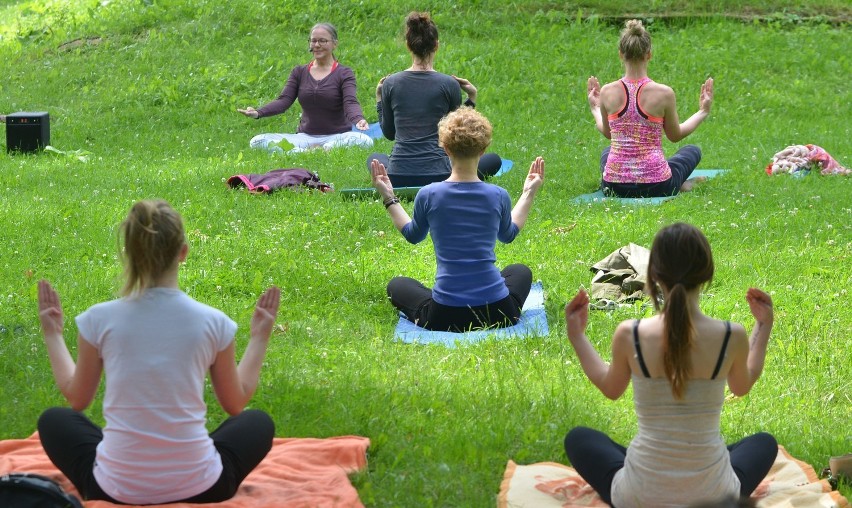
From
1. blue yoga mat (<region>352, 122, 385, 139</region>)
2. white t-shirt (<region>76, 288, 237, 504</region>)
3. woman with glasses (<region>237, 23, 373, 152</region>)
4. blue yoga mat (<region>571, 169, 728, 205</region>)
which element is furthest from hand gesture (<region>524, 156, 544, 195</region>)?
blue yoga mat (<region>352, 122, 385, 139</region>)

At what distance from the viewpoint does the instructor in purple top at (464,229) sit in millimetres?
6773

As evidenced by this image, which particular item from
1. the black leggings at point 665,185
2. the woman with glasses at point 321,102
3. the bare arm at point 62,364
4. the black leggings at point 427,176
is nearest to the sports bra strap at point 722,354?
the bare arm at point 62,364

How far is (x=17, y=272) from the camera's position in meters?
7.69

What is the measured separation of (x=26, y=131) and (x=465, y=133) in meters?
8.09

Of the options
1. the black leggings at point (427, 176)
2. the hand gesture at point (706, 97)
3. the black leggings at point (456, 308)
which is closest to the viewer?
the black leggings at point (456, 308)

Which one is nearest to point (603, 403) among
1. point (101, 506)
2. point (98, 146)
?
point (101, 506)

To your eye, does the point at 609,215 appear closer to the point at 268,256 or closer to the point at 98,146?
the point at 268,256

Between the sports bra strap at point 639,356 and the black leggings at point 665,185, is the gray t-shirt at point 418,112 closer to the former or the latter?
the black leggings at point 665,185

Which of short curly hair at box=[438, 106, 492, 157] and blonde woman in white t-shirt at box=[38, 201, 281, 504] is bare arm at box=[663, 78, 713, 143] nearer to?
short curly hair at box=[438, 106, 492, 157]

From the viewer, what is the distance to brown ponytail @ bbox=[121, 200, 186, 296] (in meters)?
3.95

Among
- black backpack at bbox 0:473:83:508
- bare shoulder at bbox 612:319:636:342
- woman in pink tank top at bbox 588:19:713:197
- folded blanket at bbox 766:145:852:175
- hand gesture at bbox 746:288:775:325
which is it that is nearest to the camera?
black backpack at bbox 0:473:83:508

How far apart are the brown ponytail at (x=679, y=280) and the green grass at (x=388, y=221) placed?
1.03 metres

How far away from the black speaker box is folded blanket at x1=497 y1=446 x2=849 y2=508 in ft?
32.4

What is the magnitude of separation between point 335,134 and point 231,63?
3779 millimetres
